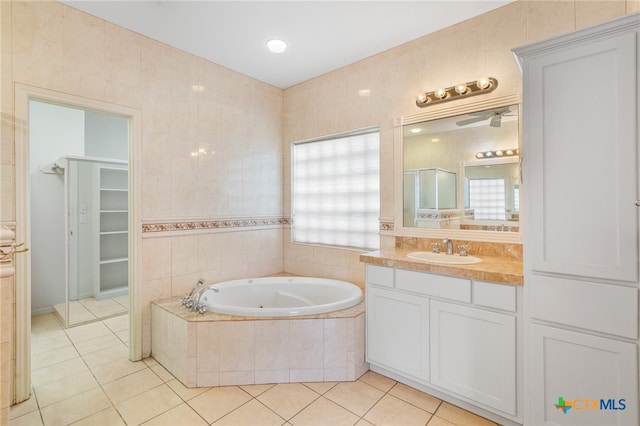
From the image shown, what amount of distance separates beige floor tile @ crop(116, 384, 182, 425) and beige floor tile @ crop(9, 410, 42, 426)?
0.41 meters

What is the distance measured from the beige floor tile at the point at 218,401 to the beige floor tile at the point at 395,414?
83 cm

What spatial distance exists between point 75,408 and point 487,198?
311 centimetres

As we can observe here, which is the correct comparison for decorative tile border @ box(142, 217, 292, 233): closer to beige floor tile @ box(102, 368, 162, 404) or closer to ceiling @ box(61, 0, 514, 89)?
beige floor tile @ box(102, 368, 162, 404)

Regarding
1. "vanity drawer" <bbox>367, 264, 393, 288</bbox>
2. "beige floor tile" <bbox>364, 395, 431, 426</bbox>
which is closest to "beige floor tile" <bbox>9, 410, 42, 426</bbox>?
"beige floor tile" <bbox>364, 395, 431, 426</bbox>

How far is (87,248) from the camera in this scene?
3.81m

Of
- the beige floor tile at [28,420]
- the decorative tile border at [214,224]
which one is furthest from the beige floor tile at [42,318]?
the decorative tile border at [214,224]

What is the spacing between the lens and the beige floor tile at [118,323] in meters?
3.24

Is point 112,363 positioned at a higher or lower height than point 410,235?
lower

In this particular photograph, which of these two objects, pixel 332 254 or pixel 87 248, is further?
pixel 87 248

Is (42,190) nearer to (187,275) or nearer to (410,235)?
(187,275)

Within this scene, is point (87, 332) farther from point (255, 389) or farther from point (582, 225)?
point (582, 225)

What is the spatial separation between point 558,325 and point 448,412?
2.87 ft

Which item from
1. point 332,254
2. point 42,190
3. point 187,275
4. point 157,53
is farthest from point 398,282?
point 42,190

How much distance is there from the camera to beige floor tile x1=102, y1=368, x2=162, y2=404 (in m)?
2.09
